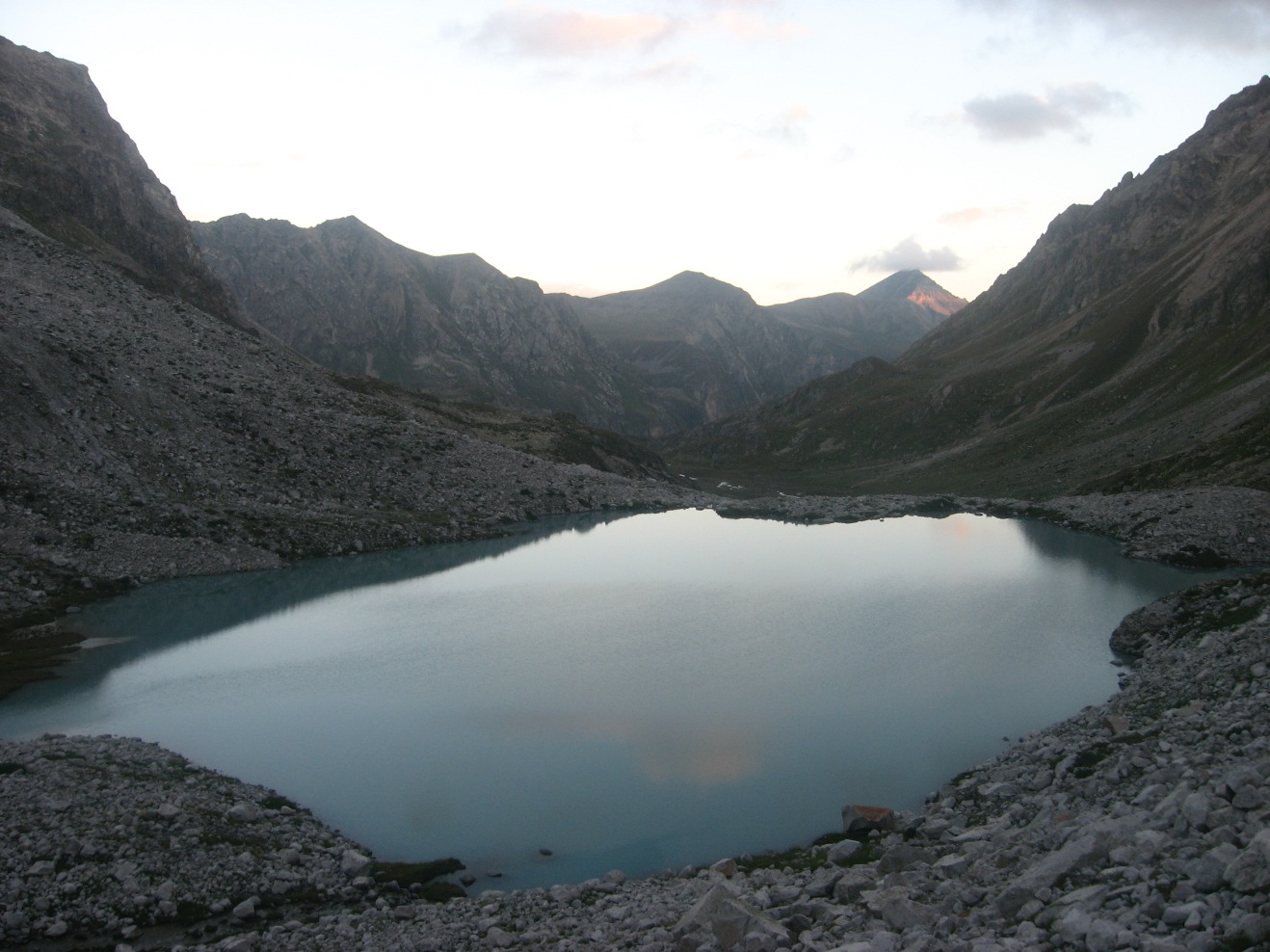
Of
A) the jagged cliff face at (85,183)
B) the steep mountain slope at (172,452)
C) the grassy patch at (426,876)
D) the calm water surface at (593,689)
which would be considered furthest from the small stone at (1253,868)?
the jagged cliff face at (85,183)

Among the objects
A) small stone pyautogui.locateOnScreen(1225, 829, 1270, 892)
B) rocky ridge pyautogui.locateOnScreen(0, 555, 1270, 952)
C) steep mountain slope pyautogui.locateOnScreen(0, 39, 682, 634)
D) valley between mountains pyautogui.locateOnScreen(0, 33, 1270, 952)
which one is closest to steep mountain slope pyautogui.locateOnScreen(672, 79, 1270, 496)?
valley between mountains pyautogui.locateOnScreen(0, 33, 1270, 952)

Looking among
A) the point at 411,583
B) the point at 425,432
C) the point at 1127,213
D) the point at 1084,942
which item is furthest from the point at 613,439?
the point at 1084,942

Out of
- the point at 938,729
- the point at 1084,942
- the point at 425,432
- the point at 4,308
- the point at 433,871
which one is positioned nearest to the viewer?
the point at 1084,942

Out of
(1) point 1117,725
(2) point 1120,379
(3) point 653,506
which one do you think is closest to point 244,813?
(1) point 1117,725

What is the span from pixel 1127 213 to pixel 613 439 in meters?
121

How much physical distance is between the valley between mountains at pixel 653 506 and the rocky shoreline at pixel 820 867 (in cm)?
10

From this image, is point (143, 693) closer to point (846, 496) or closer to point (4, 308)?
point (4, 308)

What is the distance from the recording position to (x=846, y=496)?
13188 cm

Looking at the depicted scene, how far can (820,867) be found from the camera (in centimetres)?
2430

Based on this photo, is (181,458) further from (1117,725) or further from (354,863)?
(1117,725)

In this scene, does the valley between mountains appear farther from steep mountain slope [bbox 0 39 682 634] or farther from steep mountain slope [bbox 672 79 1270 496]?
steep mountain slope [bbox 672 79 1270 496]

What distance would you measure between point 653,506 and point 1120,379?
7164cm

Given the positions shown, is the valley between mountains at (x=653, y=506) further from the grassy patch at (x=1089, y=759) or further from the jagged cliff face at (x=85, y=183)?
the jagged cliff face at (x=85, y=183)

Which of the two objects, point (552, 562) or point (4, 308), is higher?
point (4, 308)
